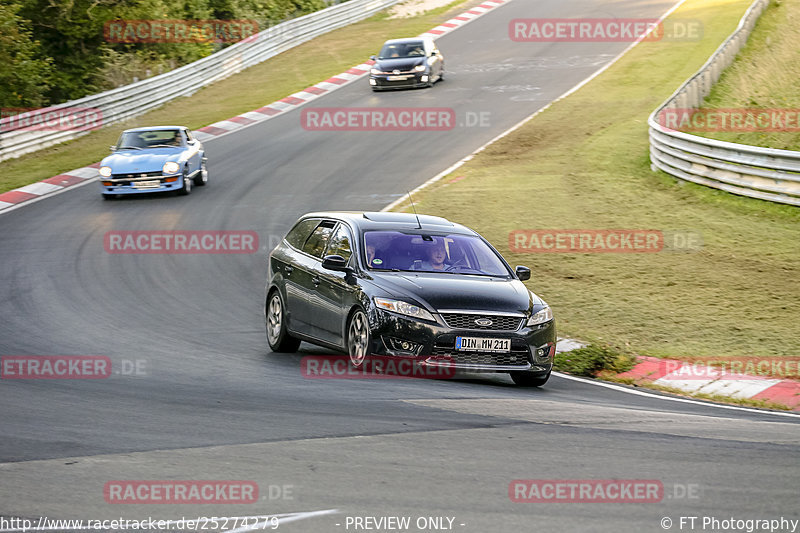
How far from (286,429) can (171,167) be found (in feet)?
55.8

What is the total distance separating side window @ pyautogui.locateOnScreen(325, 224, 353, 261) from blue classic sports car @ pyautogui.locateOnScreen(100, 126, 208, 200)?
12.8m

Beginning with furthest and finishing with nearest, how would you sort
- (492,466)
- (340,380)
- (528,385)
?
(528,385) < (340,380) < (492,466)

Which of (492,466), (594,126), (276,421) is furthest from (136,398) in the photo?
(594,126)

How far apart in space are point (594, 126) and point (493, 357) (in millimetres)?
20061

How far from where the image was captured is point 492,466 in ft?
22.6

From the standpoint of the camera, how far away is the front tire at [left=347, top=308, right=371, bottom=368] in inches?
419

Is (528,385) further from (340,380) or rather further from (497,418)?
(497,418)

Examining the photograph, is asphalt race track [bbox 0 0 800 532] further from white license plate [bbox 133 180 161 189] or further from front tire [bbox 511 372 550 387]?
white license plate [bbox 133 180 161 189]

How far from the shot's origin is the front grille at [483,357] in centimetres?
1045

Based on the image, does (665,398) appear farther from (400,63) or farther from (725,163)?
(400,63)

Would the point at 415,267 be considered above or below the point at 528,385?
above
